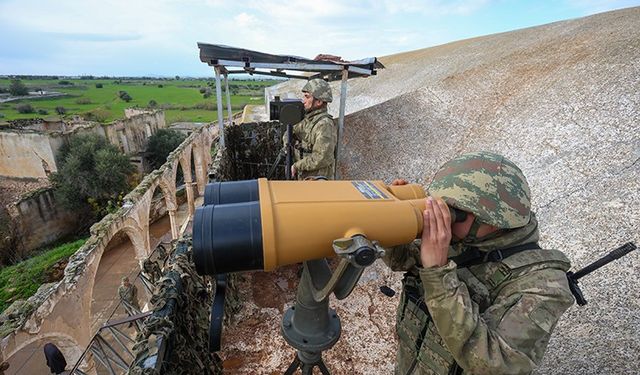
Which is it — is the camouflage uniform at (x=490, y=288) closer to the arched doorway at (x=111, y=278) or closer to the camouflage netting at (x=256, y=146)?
the camouflage netting at (x=256, y=146)

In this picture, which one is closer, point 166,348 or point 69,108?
point 166,348

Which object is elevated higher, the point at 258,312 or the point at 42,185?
the point at 258,312

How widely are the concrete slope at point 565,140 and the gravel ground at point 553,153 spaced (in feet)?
0.05

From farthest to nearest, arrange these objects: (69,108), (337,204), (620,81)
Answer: (69,108), (620,81), (337,204)

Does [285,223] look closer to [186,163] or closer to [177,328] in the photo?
[177,328]

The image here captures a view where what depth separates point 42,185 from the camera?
23.8 meters

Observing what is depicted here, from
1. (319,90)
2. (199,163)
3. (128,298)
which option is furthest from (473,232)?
(199,163)

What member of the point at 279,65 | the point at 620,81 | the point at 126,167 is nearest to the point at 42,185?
the point at 126,167

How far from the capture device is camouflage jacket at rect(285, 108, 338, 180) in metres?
4.44

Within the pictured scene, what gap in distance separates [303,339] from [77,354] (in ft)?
28.5

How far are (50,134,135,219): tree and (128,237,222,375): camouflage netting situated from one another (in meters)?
23.2

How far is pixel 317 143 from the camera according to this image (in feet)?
14.6

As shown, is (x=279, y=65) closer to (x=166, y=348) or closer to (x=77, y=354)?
(x=166, y=348)

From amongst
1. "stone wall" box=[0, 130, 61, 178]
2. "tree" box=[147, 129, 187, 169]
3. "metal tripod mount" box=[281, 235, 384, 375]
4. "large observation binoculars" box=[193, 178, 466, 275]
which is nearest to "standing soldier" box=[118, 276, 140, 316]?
"metal tripod mount" box=[281, 235, 384, 375]
